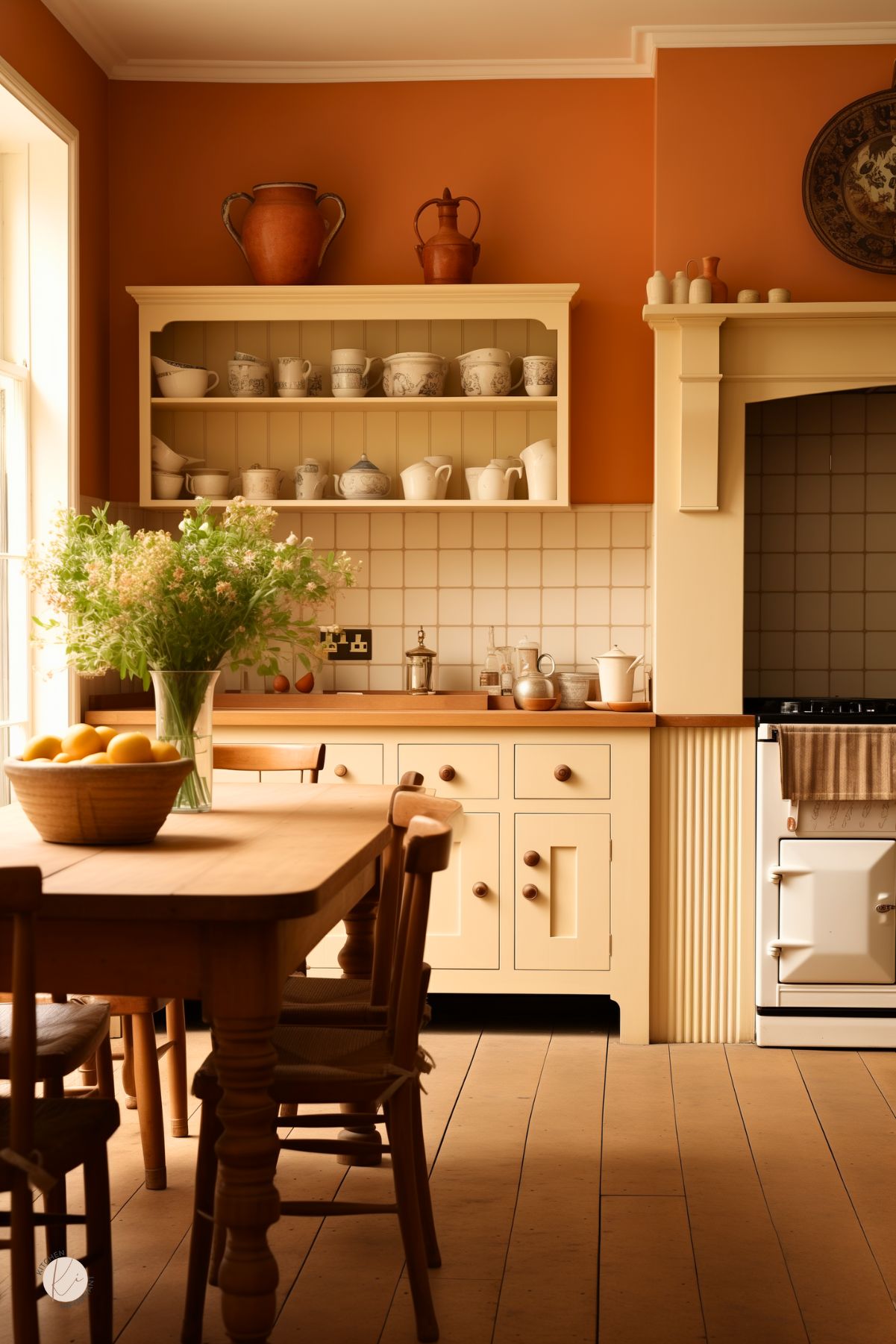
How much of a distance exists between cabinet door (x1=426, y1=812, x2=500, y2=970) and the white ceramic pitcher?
104 cm

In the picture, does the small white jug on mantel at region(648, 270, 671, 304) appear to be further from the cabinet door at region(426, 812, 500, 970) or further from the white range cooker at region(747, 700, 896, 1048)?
the cabinet door at region(426, 812, 500, 970)

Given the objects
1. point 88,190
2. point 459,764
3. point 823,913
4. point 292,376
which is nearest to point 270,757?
point 459,764

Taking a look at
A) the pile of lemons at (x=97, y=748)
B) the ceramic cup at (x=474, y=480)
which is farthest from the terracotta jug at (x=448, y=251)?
the pile of lemons at (x=97, y=748)

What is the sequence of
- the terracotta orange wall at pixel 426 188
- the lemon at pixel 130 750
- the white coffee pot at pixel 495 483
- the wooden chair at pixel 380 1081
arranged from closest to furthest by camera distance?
the wooden chair at pixel 380 1081, the lemon at pixel 130 750, the white coffee pot at pixel 495 483, the terracotta orange wall at pixel 426 188

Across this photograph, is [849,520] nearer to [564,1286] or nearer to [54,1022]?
[564,1286]

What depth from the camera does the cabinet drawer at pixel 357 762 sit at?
3.82 m

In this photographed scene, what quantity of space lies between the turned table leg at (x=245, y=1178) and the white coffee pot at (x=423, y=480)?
2.64 m

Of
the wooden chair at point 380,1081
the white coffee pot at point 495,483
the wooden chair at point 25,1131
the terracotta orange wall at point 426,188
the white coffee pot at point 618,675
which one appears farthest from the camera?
the terracotta orange wall at point 426,188

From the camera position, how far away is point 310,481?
419cm

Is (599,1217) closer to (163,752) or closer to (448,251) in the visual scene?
(163,752)

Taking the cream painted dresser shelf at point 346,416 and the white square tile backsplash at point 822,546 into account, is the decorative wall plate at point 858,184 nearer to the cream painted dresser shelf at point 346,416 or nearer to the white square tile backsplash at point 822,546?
the white square tile backsplash at point 822,546

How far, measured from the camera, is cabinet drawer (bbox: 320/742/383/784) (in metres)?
3.82

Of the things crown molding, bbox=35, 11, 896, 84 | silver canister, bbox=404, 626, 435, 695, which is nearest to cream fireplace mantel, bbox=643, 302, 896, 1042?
silver canister, bbox=404, 626, 435, 695

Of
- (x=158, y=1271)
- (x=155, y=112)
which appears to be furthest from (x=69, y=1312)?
(x=155, y=112)
